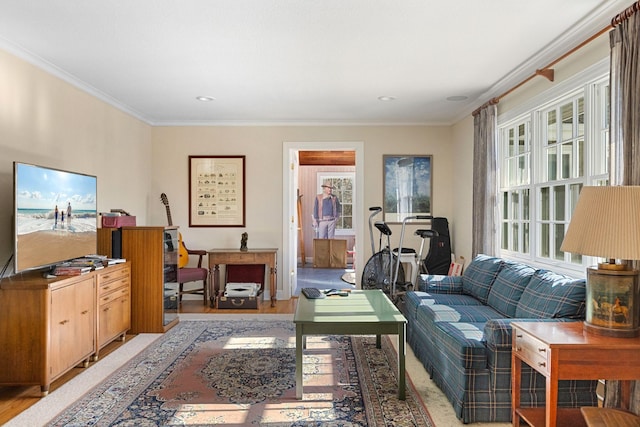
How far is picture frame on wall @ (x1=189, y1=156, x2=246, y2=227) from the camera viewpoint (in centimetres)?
635

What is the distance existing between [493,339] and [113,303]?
329 cm

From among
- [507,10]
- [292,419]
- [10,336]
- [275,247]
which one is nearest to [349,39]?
[507,10]

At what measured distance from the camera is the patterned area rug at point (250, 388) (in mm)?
2678

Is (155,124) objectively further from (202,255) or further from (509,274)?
(509,274)

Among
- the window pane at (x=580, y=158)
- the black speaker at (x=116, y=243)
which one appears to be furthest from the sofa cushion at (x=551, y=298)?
the black speaker at (x=116, y=243)

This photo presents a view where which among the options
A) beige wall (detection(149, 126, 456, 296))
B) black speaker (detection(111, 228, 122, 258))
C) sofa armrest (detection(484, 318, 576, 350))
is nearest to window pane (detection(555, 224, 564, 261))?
sofa armrest (detection(484, 318, 576, 350))

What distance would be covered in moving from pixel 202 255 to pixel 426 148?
3.49 metres

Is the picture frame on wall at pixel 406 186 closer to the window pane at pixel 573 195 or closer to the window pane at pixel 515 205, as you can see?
the window pane at pixel 515 205

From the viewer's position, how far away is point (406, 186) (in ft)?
20.8

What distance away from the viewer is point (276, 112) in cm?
574

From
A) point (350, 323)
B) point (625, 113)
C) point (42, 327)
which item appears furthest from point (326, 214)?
point (625, 113)

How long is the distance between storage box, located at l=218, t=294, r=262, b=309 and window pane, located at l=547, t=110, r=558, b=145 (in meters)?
3.80

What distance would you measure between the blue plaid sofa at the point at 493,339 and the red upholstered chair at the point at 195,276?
302cm

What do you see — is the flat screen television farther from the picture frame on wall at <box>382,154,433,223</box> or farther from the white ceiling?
the picture frame on wall at <box>382,154,433,223</box>
